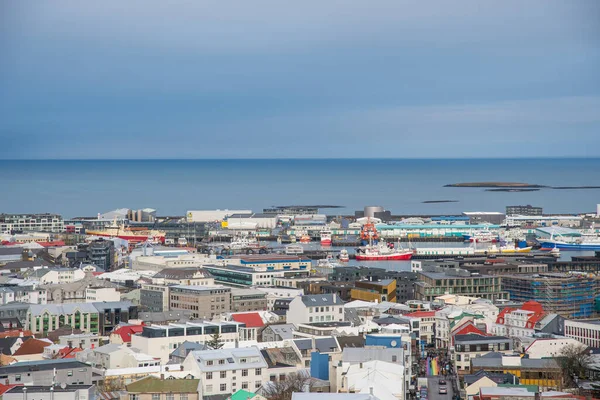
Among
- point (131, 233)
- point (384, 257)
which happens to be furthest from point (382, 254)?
point (131, 233)

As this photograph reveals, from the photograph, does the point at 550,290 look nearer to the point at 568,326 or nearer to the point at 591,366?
the point at 568,326

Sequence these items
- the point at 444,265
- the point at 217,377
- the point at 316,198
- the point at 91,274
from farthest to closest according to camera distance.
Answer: the point at 316,198 < the point at 444,265 < the point at 91,274 < the point at 217,377

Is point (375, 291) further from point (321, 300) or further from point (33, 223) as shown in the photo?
point (33, 223)

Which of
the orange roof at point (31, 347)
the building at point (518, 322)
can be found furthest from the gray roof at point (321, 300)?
the orange roof at point (31, 347)

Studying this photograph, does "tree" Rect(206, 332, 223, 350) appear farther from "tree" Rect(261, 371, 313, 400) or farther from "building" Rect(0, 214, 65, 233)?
"building" Rect(0, 214, 65, 233)

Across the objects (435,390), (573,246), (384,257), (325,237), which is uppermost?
(325,237)

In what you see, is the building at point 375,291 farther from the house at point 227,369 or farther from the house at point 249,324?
the house at point 227,369

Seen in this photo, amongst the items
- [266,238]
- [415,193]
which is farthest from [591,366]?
[415,193]
